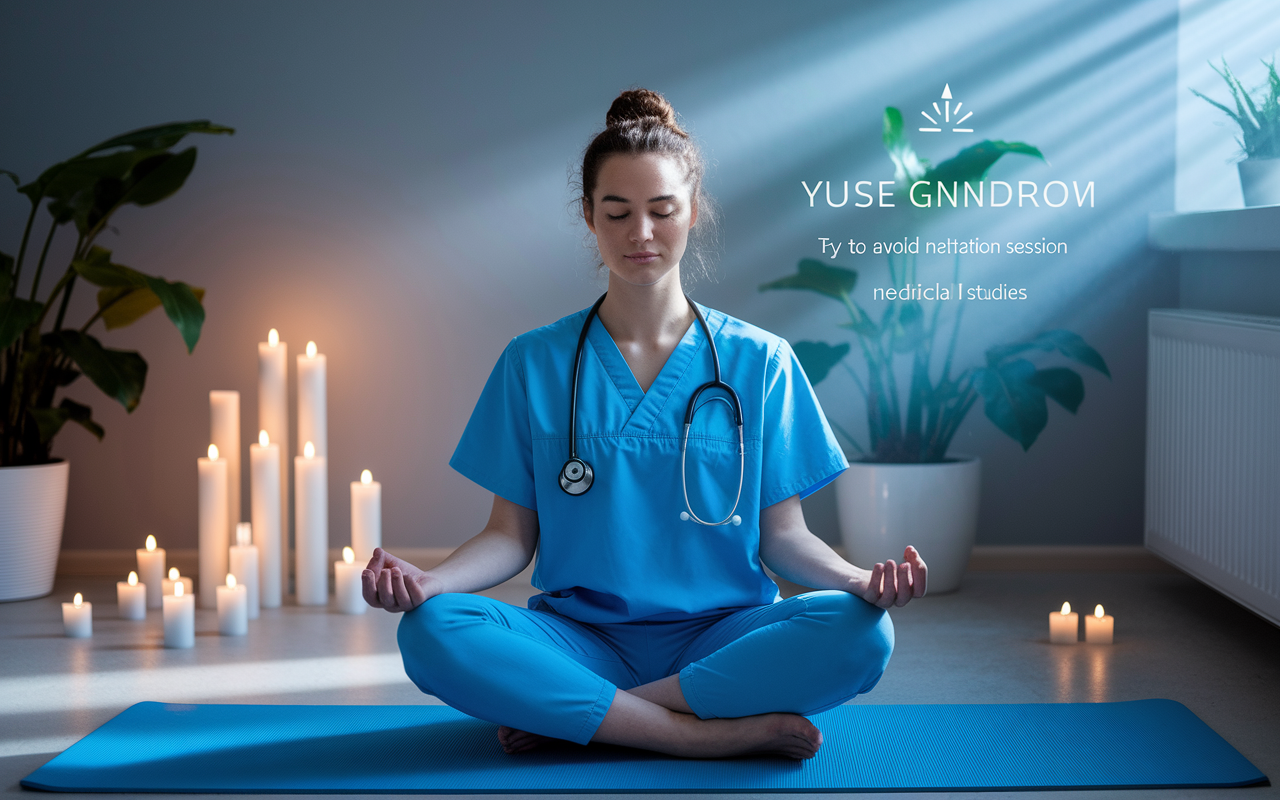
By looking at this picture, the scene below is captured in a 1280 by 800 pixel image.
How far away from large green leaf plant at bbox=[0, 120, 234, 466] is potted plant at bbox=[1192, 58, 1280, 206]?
2.25 meters

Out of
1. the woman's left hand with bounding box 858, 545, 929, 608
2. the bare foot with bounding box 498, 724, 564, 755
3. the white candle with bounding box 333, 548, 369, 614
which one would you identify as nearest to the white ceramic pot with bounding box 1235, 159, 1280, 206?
the woman's left hand with bounding box 858, 545, 929, 608

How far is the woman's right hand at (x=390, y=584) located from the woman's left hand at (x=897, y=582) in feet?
1.87

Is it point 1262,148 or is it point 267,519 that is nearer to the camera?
point 1262,148

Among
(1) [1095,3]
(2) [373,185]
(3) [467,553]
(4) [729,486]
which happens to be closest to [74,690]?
(3) [467,553]

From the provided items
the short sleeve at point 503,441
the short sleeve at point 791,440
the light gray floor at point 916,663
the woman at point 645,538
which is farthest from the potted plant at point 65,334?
the short sleeve at point 791,440

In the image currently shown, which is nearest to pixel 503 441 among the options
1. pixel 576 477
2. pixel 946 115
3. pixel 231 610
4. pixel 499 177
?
pixel 576 477

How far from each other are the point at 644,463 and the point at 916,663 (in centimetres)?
79

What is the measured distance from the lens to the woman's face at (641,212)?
5.24 ft

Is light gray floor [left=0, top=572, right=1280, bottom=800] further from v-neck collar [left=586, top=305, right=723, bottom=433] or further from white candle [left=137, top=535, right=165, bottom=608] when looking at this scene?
v-neck collar [left=586, top=305, right=723, bottom=433]

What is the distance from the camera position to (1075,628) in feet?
7.32

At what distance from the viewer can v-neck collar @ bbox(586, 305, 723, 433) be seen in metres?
1.64

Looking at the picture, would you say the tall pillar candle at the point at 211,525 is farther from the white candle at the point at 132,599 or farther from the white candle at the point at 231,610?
the white candle at the point at 231,610

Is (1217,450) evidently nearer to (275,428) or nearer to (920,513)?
(920,513)

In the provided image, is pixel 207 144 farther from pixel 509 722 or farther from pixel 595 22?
pixel 509 722
